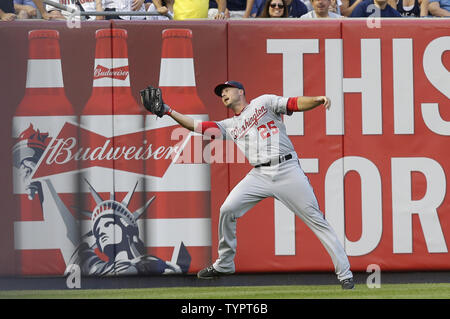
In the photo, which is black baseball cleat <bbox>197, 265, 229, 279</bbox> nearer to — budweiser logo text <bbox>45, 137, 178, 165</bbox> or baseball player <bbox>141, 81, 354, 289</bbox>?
baseball player <bbox>141, 81, 354, 289</bbox>

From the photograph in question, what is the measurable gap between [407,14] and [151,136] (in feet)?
12.4

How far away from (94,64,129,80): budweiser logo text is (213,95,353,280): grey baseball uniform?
1547 millimetres

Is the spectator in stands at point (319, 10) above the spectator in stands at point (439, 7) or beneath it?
beneath

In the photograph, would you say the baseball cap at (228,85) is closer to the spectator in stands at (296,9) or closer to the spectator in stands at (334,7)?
the spectator in stands at (296,9)

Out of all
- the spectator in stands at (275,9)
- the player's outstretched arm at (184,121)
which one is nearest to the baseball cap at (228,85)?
the player's outstretched arm at (184,121)

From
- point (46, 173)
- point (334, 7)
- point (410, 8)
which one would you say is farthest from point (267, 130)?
point (410, 8)

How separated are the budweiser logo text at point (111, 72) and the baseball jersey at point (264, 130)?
5.42 ft

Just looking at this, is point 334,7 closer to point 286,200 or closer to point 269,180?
point 269,180

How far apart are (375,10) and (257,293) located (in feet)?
12.8

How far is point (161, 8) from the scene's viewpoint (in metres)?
10.4

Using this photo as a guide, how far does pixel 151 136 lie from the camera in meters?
10.2

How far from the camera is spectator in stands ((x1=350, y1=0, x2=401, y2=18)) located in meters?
10.6

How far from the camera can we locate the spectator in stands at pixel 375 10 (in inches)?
418

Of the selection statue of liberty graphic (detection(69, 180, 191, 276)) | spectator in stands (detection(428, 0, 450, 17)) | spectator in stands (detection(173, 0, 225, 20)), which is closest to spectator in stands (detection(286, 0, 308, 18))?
spectator in stands (detection(173, 0, 225, 20))
